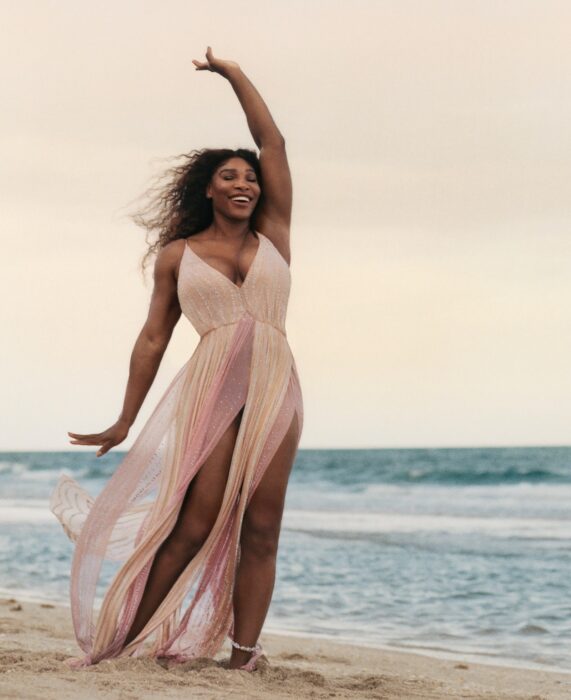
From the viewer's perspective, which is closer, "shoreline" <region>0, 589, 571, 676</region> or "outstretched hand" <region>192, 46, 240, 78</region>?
"outstretched hand" <region>192, 46, 240, 78</region>

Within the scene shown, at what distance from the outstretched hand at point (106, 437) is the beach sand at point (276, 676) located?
0.85 meters

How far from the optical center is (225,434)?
4.73 meters

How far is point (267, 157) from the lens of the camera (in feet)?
16.0

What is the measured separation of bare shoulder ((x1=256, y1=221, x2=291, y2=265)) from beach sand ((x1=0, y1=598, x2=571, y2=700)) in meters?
1.64

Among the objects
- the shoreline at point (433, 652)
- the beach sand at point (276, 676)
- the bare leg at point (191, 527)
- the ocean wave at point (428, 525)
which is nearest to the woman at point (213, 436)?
the bare leg at point (191, 527)

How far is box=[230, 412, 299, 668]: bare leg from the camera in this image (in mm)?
4676

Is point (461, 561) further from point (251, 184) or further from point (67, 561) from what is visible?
point (251, 184)

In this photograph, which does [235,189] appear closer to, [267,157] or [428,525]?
[267,157]

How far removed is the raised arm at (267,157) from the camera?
192 inches

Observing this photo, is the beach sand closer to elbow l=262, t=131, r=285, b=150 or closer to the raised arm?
the raised arm

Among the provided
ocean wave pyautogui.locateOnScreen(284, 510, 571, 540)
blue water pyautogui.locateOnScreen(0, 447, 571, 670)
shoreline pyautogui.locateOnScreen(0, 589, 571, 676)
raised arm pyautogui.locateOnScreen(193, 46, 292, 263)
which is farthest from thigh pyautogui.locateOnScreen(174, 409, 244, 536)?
ocean wave pyautogui.locateOnScreen(284, 510, 571, 540)

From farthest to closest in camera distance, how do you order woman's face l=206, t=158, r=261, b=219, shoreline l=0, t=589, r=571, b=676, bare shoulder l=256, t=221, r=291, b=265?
shoreline l=0, t=589, r=571, b=676 < bare shoulder l=256, t=221, r=291, b=265 < woman's face l=206, t=158, r=261, b=219

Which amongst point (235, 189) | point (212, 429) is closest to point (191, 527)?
point (212, 429)

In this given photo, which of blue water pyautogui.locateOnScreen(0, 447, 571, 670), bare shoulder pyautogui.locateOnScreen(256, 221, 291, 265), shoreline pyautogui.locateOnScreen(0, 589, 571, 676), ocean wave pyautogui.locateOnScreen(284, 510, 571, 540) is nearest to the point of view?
bare shoulder pyautogui.locateOnScreen(256, 221, 291, 265)
